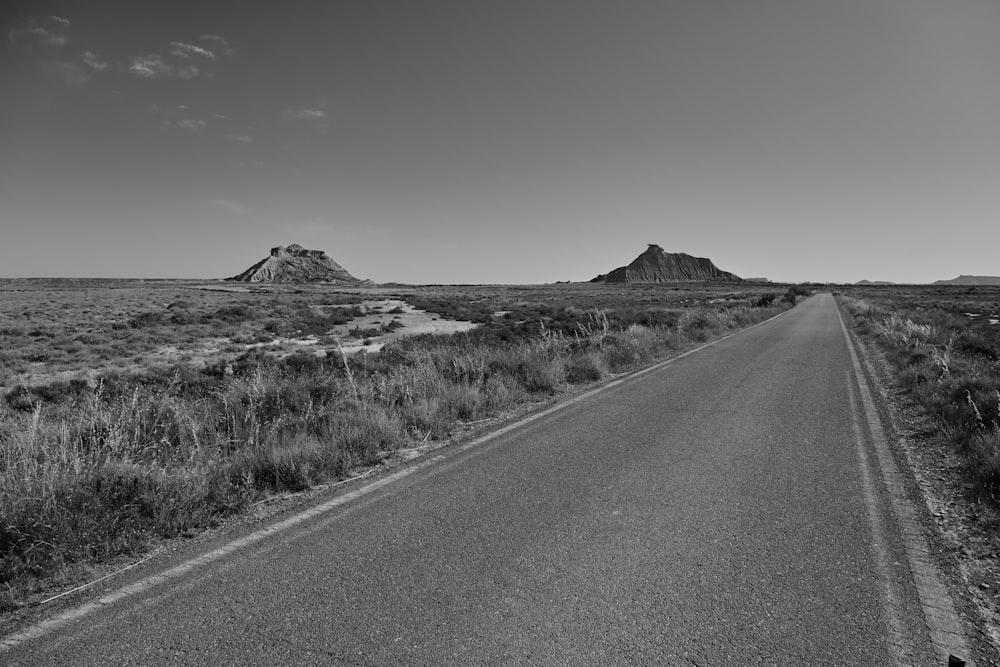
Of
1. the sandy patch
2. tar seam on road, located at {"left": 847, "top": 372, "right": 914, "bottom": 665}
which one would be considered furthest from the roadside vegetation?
the sandy patch

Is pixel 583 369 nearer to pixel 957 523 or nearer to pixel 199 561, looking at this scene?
pixel 957 523

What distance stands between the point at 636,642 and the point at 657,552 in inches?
39.7

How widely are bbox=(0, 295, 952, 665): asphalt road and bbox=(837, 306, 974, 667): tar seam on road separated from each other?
2.7 inches

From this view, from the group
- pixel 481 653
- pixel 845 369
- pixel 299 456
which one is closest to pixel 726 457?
pixel 481 653

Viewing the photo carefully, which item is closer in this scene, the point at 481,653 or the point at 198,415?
the point at 481,653

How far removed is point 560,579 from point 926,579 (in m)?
2.24

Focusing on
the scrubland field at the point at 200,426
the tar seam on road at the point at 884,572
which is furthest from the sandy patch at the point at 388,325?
the tar seam on road at the point at 884,572

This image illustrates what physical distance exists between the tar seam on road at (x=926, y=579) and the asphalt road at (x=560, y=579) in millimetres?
69

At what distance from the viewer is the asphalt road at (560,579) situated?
252 centimetres

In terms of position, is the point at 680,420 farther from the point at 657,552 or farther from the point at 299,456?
the point at 299,456

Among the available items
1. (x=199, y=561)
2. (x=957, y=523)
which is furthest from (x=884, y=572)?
(x=199, y=561)

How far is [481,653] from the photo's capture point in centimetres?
248

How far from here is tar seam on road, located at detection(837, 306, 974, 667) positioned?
8.41ft

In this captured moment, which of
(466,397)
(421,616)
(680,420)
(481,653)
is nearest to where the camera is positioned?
(481,653)
